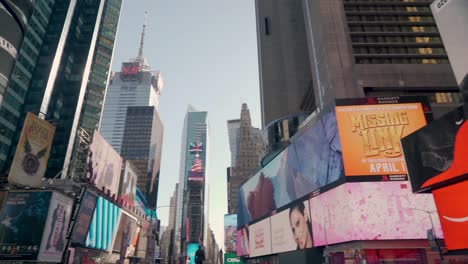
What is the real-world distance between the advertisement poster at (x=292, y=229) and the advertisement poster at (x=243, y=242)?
18.7m

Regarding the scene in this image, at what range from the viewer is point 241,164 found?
616ft

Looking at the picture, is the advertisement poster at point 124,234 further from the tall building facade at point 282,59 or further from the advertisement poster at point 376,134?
the tall building facade at point 282,59

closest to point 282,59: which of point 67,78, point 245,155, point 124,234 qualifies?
point 67,78

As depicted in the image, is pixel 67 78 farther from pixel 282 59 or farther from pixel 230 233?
pixel 230 233

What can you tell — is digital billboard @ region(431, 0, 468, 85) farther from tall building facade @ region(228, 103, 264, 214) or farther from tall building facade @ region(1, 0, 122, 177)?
tall building facade @ region(228, 103, 264, 214)

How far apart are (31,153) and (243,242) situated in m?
57.0

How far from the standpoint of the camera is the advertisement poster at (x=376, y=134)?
131ft

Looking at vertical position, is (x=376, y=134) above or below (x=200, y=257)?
above

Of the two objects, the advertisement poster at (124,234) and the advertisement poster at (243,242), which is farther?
the advertisement poster at (243,242)

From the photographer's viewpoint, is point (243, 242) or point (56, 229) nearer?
point (56, 229)

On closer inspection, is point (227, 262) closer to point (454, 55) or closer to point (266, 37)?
point (266, 37)

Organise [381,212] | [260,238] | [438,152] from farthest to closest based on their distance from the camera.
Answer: [260,238]
[381,212]
[438,152]

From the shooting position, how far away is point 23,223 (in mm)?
39406

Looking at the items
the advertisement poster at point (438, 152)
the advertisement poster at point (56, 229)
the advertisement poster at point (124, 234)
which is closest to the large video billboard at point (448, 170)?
the advertisement poster at point (438, 152)
